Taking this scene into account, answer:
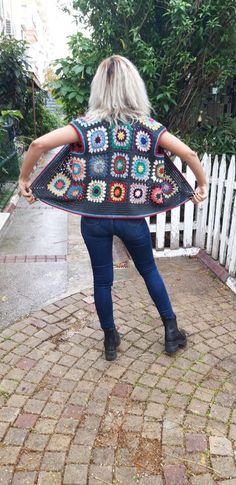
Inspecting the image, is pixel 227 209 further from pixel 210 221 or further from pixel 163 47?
pixel 163 47

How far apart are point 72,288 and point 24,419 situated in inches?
68.1

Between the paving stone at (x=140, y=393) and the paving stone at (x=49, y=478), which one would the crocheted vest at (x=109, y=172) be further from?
the paving stone at (x=49, y=478)

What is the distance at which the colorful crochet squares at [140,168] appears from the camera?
2.40 metres

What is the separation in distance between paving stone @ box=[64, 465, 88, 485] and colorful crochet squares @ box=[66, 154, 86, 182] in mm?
1580

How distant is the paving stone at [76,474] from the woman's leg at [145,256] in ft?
3.79

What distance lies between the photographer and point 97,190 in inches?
94.9

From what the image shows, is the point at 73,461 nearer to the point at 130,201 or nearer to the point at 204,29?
the point at 130,201

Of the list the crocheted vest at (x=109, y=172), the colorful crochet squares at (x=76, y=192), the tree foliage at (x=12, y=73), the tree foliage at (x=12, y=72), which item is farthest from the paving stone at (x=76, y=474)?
the tree foliage at (x=12, y=72)

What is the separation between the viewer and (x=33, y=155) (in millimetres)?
2312

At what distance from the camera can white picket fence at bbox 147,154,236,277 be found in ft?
13.1

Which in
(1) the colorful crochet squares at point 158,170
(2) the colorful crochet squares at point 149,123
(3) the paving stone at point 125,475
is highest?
(2) the colorful crochet squares at point 149,123

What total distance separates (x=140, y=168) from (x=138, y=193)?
0.16m

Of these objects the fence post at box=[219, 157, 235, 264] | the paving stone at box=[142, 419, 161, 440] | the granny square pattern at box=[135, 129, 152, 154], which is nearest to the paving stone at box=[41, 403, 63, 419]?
the paving stone at box=[142, 419, 161, 440]

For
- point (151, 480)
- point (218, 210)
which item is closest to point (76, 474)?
point (151, 480)
